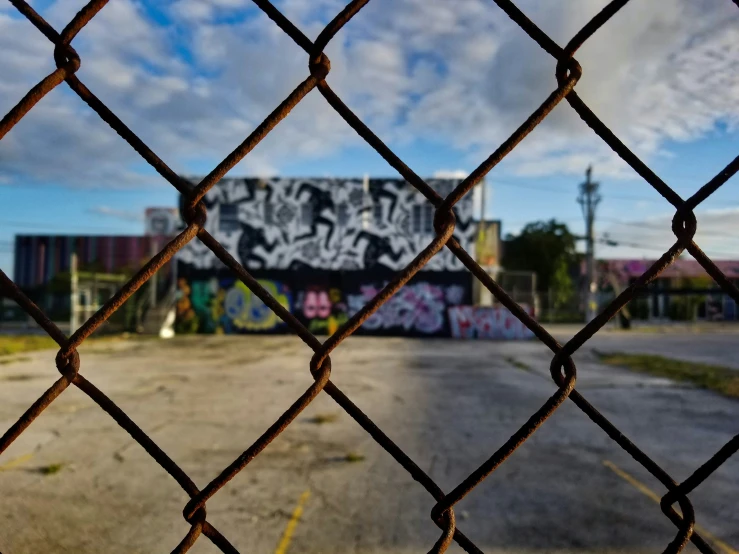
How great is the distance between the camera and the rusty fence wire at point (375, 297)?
0.84 metres

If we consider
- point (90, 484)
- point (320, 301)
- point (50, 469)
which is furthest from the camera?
point (320, 301)

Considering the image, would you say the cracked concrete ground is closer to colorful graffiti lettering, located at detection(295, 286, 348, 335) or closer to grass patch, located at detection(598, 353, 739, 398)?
grass patch, located at detection(598, 353, 739, 398)

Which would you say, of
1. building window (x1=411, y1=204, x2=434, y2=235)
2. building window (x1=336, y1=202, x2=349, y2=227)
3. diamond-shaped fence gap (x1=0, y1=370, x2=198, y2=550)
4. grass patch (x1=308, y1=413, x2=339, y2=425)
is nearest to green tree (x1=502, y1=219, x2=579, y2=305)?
A: building window (x1=411, y1=204, x2=434, y2=235)

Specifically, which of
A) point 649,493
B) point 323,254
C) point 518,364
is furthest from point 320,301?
point 649,493

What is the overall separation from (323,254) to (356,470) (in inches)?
857

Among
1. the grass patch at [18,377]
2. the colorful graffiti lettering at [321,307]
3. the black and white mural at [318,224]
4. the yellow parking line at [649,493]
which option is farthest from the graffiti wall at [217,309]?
the yellow parking line at [649,493]

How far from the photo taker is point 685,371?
1341 centimetres

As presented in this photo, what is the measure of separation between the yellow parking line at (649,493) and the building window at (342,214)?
21.7m

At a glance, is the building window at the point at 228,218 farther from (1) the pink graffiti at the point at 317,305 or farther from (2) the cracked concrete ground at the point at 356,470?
(2) the cracked concrete ground at the point at 356,470

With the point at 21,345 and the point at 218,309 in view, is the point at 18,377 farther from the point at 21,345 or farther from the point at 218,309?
the point at 218,309

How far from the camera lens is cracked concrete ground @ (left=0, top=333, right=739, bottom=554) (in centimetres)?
410

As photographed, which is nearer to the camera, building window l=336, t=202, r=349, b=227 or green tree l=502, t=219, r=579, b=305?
building window l=336, t=202, r=349, b=227

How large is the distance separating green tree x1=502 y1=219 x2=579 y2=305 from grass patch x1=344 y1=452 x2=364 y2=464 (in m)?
35.1

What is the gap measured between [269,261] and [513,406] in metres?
19.4
